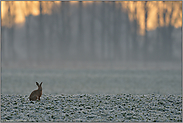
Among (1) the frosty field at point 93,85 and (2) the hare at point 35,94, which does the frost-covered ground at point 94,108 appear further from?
(1) the frosty field at point 93,85

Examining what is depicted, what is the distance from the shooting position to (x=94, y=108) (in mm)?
8664

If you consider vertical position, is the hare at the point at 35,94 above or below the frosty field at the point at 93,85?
above

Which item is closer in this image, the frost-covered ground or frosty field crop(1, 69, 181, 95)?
the frost-covered ground

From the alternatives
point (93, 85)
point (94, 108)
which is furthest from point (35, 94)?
point (93, 85)

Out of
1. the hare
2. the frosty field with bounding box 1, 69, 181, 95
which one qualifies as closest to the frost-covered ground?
the hare

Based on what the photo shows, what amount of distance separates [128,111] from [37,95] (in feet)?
13.6

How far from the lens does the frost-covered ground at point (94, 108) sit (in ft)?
24.8

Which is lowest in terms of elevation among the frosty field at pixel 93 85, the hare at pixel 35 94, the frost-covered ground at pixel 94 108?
the frosty field at pixel 93 85

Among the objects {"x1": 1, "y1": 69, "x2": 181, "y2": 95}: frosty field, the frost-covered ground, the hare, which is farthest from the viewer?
{"x1": 1, "y1": 69, "x2": 181, "y2": 95}: frosty field

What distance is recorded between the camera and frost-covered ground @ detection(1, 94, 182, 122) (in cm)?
757

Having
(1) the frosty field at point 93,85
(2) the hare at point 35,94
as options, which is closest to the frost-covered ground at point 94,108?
(2) the hare at point 35,94

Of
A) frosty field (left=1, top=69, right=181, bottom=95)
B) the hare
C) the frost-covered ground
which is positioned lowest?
frosty field (left=1, top=69, right=181, bottom=95)

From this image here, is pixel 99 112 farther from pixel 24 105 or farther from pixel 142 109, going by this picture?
pixel 24 105

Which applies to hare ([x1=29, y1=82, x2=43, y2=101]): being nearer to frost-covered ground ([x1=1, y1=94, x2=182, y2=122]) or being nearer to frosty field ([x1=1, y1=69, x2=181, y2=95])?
frost-covered ground ([x1=1, y1=94, x2=182, y2=122])
